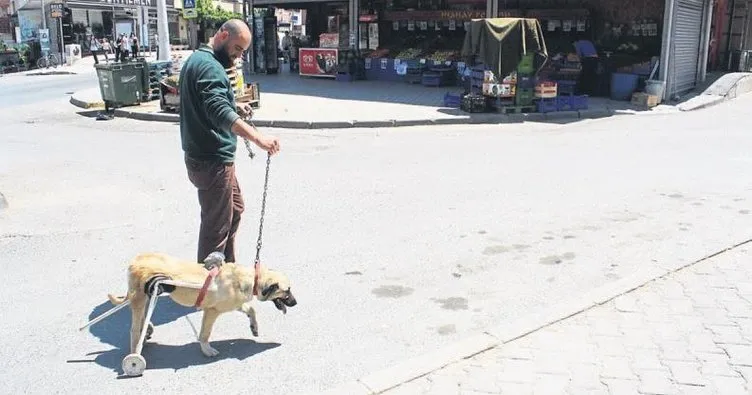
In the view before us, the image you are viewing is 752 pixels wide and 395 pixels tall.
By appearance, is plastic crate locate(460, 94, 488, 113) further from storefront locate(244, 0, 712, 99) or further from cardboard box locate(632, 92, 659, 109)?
cardboard box locate(632, 92, 659, 109)

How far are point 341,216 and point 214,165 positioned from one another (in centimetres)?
297

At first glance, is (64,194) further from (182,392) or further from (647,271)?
(647,271)

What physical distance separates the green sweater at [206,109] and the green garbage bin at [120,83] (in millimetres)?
12341

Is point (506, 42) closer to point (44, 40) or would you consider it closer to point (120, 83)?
point (120, 83)

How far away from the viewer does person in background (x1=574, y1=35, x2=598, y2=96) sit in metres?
19.1

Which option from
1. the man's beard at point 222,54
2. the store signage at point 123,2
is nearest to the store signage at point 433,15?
the man's beard at point 222,54

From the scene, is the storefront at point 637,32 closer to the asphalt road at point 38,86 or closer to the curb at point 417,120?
the curb at point 417,120

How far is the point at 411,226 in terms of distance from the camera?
6.92 metres

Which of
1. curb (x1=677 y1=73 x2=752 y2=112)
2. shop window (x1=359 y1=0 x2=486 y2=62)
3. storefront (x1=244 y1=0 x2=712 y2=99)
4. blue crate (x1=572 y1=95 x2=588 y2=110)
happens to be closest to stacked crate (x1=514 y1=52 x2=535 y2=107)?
blue crate (x1=572 y1=95 x2=588 y2=110)

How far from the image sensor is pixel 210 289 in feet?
13.1

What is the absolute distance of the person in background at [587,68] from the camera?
19125 mm

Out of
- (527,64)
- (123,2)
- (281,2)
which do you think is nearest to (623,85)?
(527,64)

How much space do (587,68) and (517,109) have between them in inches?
203

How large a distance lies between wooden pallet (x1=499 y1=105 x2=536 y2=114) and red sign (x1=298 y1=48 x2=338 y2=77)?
9.67 m
